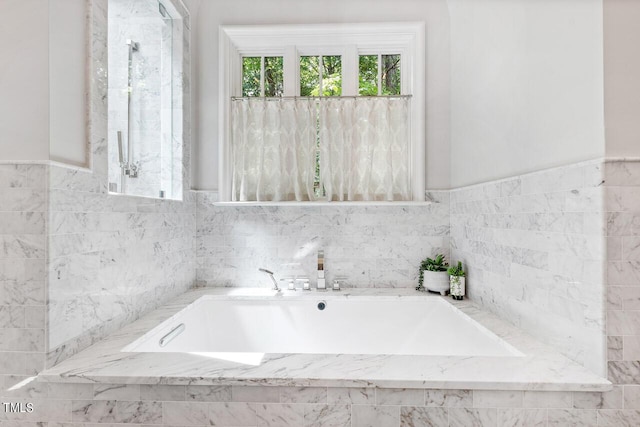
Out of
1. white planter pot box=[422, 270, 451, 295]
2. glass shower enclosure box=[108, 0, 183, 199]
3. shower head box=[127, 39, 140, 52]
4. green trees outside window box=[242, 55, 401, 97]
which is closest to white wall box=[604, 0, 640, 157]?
white planter pot box=[422, 270, 451, 295]

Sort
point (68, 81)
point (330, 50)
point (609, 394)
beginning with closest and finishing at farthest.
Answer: point (609, 394) < point (68, 81) < point (330, 50)

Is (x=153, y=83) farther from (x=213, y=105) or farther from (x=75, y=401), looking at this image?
(x=75, y=401)

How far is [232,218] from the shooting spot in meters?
2.50

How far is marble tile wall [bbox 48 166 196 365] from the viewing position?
1.24 metres

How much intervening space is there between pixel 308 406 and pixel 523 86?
1.69 metres

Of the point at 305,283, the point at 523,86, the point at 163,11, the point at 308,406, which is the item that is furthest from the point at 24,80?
the point at 523,86

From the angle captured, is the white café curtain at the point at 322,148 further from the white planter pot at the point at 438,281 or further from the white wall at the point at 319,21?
the white planter pot at the point at 438,281

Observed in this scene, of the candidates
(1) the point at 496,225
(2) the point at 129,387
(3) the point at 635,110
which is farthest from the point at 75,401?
(3) the point at 635,110

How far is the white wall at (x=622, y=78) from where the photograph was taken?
1123mm

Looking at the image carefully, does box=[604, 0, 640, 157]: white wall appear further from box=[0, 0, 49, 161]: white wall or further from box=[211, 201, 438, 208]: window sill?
box=[0, 0, 49, 161]: white wall

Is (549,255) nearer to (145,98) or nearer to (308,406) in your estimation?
(308,406)

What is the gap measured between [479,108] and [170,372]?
2109mm

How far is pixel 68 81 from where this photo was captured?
1.31 metres

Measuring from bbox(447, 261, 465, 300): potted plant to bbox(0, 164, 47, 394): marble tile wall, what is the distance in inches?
81.9
